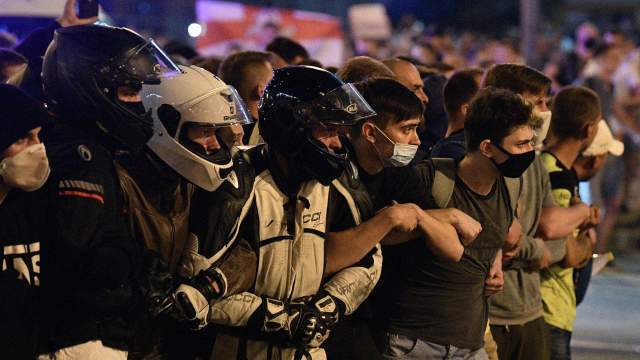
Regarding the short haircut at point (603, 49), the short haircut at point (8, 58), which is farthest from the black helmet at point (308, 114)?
the short haircut at point (603, 49)

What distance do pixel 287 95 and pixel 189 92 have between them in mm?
433

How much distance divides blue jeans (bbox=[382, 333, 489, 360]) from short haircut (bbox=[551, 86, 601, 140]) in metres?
1.96

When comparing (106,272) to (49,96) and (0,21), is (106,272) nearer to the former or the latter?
(49,96)

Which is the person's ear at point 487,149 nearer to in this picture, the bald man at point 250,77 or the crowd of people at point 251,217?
the crowd of people at point 251,217

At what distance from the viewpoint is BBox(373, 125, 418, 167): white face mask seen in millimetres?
4879

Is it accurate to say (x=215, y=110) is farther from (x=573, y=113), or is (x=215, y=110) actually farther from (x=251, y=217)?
(x=573, y=113)

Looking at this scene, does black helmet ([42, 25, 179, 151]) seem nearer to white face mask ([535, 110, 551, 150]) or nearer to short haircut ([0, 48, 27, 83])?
short haircut ([0, 48, 27, 83])

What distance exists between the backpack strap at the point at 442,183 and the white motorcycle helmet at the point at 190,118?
1.11 meters

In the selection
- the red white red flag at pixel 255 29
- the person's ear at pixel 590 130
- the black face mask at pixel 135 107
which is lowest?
the red white red flag at pixel 255 29

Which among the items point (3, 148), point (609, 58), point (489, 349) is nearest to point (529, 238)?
point (489, 349)

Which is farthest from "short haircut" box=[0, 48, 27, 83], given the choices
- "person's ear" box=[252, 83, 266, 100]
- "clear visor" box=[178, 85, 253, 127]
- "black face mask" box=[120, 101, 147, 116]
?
"clear visor" box=[178, 85, 253, 127]

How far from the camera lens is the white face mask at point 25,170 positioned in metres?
3.72

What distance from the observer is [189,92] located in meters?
4.32

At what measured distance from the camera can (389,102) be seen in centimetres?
497
